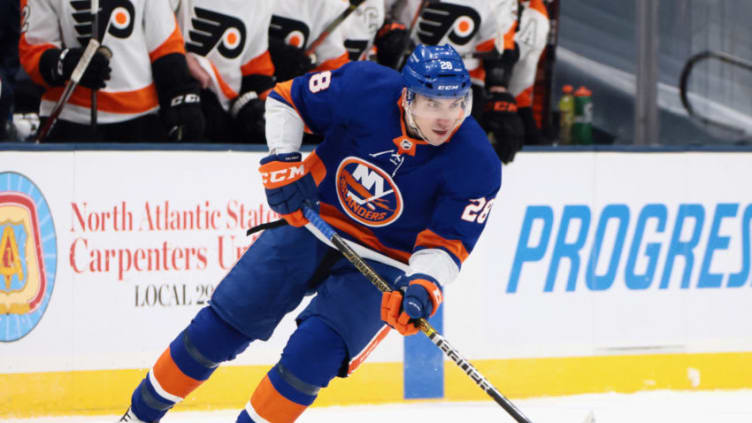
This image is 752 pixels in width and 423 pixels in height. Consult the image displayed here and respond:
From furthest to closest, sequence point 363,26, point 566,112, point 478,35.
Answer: point 566,112 < point 478,35 < point 363,26

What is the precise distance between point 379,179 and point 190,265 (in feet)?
4.29

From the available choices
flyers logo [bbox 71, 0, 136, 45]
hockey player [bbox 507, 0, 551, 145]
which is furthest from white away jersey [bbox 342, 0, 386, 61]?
flyers logo [bbox 71, 0, 136, 45]

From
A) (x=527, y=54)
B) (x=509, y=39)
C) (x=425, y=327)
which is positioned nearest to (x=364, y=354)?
(x=425, y=327)

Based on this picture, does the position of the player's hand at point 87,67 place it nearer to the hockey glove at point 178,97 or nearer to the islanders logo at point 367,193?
the hockey glove at point 178,97

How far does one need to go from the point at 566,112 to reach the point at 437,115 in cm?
280

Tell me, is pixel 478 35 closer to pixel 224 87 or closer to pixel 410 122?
pixel 224 87

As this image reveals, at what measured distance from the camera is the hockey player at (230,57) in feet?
13.8

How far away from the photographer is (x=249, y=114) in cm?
422

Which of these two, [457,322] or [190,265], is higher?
[190,265]

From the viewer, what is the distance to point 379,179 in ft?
9.55

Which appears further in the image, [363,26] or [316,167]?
[363,26]

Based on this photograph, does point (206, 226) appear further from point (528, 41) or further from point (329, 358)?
point (528, 41)

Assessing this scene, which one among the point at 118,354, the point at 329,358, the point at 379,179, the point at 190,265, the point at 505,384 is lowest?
the point at 505,384

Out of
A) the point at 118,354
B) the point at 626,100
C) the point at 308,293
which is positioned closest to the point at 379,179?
the point at 308,293
